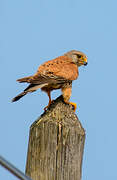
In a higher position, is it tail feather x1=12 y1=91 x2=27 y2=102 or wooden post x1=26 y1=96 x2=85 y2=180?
tail feather x1=12 y1=91 x2=27 y2=102

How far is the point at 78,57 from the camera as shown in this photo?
20.1 ft

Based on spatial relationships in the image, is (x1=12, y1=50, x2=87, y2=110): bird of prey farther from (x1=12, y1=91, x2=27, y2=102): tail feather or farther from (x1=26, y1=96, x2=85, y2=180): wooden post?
(x1=26, y1=96, x2=85, y2=180): wooden post

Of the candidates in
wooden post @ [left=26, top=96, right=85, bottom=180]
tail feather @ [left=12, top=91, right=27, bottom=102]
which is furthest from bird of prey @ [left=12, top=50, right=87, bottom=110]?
wooden post @ [left=26, top=96, right=85, bottom=180]

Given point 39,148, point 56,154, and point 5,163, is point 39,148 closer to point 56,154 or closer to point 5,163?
point 56,154

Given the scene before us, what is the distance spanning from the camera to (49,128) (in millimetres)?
2428

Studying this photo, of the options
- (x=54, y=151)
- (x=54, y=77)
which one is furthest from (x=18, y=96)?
(x=54, y=151)

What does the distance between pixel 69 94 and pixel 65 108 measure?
1.62 metres

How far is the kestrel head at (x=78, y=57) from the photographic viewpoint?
6.09 m

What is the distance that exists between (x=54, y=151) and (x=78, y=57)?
13.0ft

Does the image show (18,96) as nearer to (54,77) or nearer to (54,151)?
(54,77)

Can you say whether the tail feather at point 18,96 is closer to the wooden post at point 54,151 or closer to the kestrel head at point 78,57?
the wooden post at point 54,151

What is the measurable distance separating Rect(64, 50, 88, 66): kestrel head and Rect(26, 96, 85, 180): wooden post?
3656 mm

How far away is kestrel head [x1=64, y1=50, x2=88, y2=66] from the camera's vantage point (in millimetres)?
6086

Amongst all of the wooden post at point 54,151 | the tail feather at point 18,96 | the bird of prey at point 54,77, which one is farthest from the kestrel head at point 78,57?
the wooden post at point 54,151
